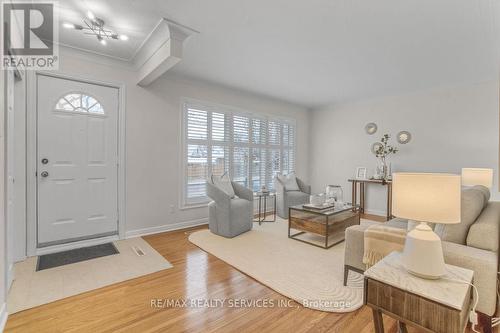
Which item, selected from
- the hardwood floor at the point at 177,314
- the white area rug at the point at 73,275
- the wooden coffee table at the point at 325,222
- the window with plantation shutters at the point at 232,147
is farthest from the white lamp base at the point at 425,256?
the window with plantation shutters at the point at 232,147

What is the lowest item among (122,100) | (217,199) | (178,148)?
(217,199)

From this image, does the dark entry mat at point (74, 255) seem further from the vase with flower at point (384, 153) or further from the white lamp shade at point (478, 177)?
the vase with flower at point (384, 153)

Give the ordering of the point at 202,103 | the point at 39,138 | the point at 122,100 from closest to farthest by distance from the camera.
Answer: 1. the point at 39,138
2. the point at 122,100
3. the point at 202,103

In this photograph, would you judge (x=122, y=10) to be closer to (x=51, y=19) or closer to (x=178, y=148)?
(x=51, y=19)

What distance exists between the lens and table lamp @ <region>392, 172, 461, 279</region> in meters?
1.23

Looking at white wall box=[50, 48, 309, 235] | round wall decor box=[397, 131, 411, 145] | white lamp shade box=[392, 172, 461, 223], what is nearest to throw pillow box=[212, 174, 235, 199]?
white wall box=[50, 48, 309, 235]

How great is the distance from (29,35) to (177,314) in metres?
3.30

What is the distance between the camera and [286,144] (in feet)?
19.4

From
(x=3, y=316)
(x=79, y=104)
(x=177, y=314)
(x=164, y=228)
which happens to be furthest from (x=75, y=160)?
(x=177, y=314)

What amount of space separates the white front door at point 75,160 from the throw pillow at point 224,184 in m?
1.45

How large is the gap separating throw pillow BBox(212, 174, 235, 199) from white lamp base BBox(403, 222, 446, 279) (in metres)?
2.79

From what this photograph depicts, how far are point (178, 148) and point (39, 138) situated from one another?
177 centimetres

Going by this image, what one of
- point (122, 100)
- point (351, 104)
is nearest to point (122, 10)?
point (122, 100)

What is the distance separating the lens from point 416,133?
468cm
